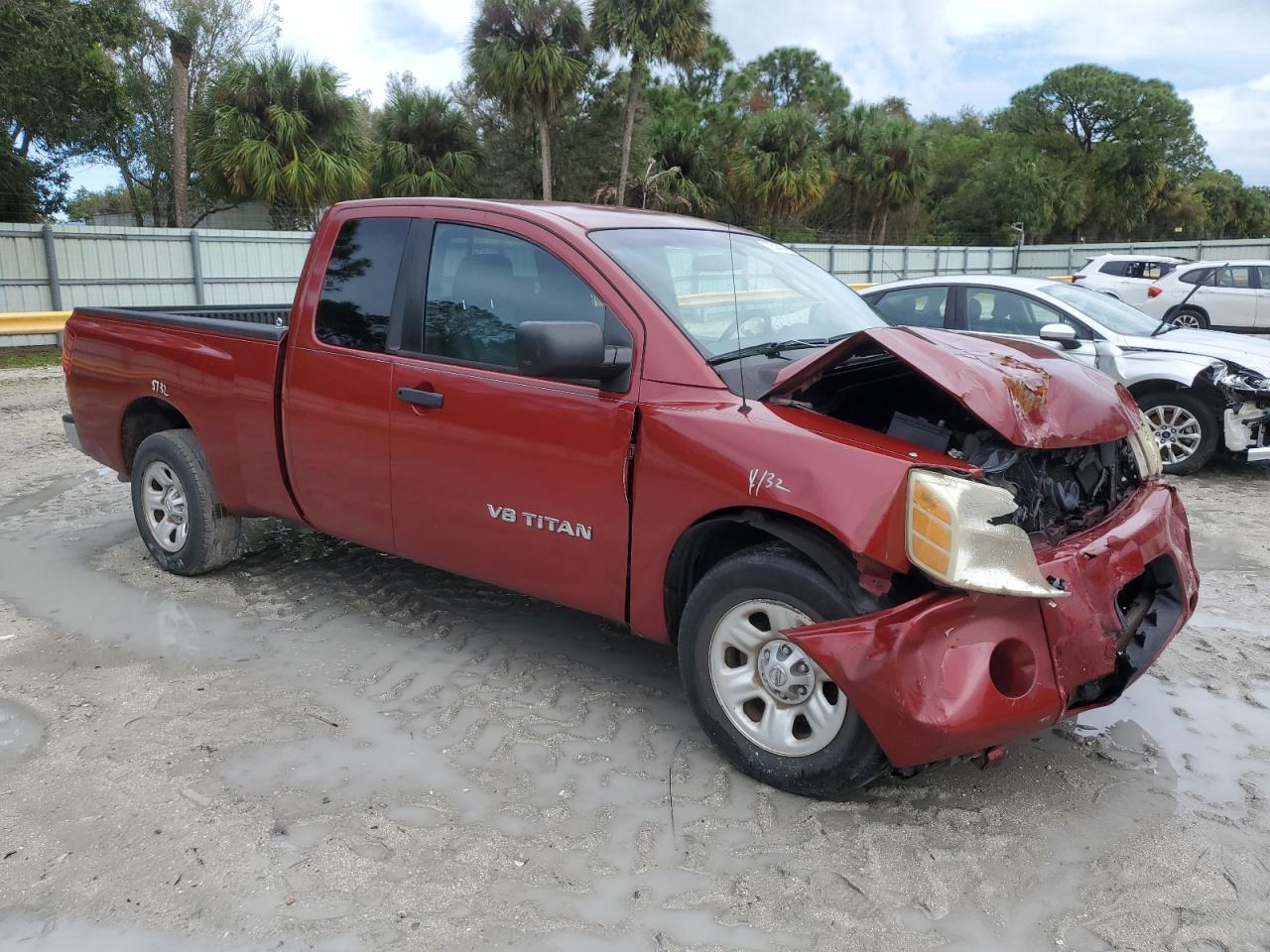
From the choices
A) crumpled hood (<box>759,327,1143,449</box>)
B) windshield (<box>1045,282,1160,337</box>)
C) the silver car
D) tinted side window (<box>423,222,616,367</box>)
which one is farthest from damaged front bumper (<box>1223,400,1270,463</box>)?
tinted side window (<box>423,222,616,367</box>)

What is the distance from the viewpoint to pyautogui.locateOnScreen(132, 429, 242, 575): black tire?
510 centimetres

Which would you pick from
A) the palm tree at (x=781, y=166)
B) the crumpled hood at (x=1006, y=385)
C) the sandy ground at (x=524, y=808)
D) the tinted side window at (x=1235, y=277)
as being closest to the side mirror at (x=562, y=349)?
the crumpled hood at (x=1006, y=385)

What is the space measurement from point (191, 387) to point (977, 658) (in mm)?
3994

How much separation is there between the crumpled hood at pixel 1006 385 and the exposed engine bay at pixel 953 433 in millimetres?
70

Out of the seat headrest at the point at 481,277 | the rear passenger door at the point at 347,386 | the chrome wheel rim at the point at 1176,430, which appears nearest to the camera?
the seat headrest at the point at 481,277

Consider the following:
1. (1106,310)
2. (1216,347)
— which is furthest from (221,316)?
(1216,347)

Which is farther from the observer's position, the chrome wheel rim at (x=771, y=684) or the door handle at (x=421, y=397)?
the door handle at (x=421, y=397)

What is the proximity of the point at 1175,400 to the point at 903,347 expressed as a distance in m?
5.74

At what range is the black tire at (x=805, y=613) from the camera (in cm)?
297

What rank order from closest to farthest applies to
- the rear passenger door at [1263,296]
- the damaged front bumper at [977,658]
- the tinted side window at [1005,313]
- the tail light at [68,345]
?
the damaged front bumper at [977,658] → the tail light at [68,345] → the tinted side window at [1005,313] → the rear passenger door at [1263,296]

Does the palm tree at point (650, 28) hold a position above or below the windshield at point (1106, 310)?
above

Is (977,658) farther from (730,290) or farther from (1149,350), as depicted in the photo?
(1149,350)

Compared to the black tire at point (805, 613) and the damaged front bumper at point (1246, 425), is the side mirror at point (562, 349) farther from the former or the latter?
the damaged front bumper at point (1246, 425)

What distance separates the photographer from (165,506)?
5.37 m
